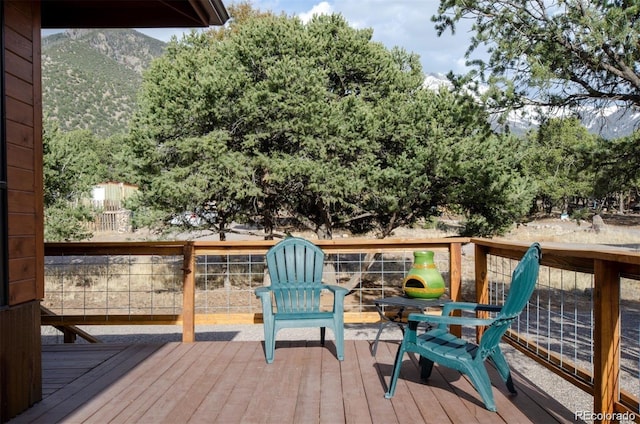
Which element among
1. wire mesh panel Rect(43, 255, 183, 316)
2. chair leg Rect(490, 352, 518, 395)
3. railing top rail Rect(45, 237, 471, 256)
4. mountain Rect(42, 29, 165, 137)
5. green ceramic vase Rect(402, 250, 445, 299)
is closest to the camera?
chair leg Rect(490, 352, 518, 395)

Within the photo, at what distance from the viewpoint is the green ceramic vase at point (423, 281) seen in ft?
11.6

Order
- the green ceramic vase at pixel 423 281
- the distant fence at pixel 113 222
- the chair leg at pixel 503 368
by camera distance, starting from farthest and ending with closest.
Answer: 1. the distant fence at pixel 113 222
2. the green ceramic vase at pixel 423 281
3. the chair leg at pixel 503 368

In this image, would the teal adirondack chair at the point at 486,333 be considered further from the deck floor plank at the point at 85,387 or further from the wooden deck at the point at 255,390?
the deck floor plank at the point at 85,387

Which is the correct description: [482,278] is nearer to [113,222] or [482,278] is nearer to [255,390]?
[255,390]

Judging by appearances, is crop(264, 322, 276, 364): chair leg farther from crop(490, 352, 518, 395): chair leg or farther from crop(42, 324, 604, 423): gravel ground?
crop(42, 324, 604, 423): gravel ground

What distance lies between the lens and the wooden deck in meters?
2.51

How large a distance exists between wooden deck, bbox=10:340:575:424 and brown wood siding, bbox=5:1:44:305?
2.27 ft

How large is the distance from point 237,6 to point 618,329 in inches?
664

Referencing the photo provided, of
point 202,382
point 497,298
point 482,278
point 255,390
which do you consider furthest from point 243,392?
point 497,298

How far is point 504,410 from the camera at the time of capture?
258 centimetres

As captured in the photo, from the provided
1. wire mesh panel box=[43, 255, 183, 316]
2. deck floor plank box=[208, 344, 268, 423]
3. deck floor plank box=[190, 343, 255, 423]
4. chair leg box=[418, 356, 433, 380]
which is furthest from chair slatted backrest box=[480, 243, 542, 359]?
wire mesh panel box=[43, 255, 183, 316]

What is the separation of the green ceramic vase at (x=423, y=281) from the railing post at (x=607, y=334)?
4.37 feet

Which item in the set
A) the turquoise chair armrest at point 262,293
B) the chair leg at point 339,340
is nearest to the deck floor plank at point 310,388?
the chair leg at point 339,340

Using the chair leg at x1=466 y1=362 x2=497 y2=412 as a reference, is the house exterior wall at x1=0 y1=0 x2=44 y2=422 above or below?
above
